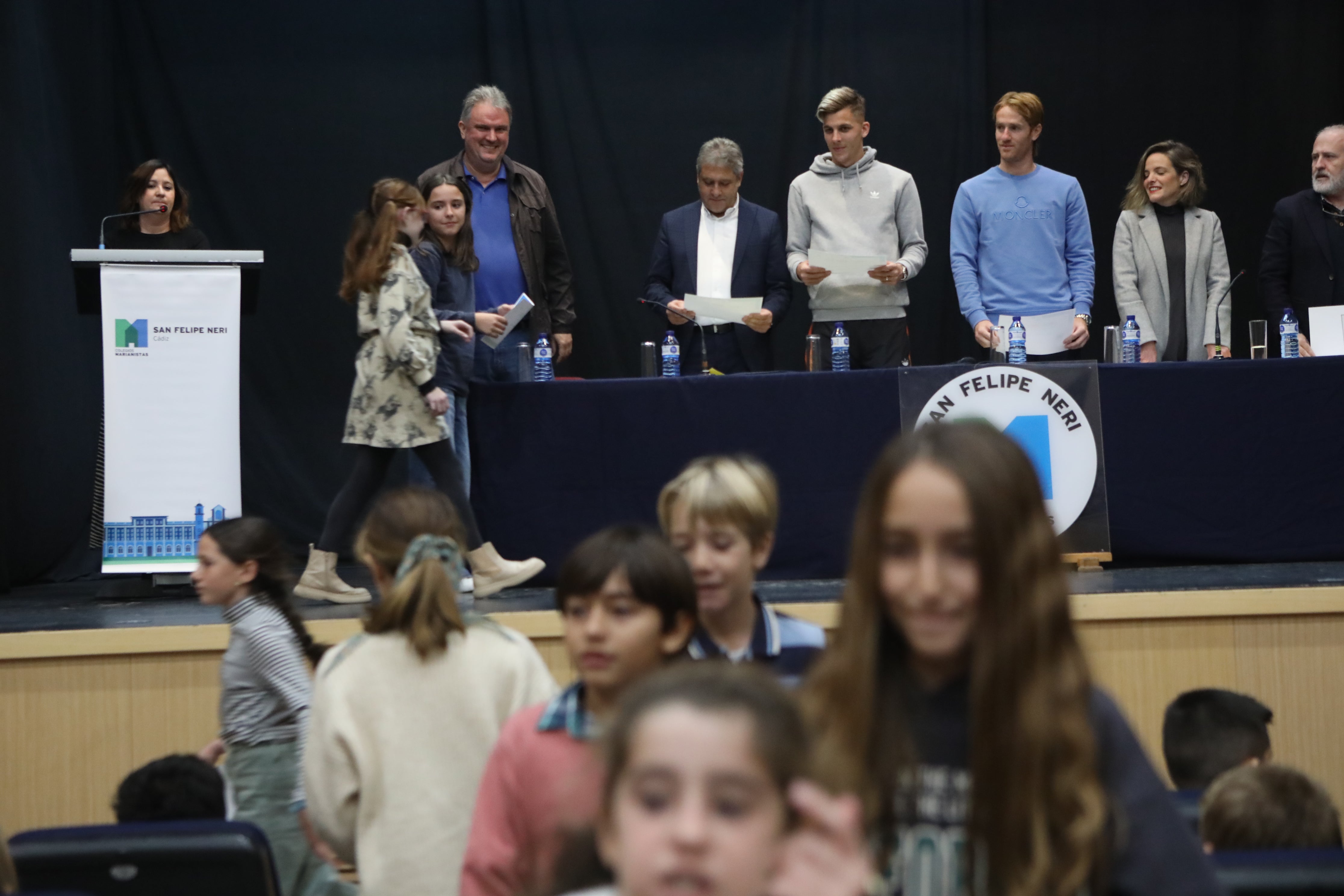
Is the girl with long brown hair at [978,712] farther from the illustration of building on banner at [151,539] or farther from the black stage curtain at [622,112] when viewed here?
the black stage curtain at [622,112]

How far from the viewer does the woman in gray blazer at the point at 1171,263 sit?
582 centimetres

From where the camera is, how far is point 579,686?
196 cm

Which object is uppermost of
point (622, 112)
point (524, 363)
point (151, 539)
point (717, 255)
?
point (622, 112)

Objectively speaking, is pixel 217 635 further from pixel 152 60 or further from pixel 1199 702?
pixel 152 60

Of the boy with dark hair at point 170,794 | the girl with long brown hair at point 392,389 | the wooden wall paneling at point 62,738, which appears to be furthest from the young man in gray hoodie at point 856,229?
the boy with dark hair at point 170,794

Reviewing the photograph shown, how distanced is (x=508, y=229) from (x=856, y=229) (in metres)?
1.45

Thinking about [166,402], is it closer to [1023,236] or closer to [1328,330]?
[1023,236]

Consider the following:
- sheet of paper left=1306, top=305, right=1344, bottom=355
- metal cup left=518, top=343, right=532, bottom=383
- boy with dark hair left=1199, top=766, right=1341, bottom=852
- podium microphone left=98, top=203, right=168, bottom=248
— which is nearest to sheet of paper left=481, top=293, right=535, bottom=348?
metal cup left=518, top=343, right=532, bottom=383

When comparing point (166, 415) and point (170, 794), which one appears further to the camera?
point (166, 415)

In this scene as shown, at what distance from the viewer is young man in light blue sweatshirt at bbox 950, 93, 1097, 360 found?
568 centimetres

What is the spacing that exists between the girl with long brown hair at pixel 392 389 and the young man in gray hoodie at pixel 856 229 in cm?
162

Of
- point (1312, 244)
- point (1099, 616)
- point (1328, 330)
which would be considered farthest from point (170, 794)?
point (1312, 244)

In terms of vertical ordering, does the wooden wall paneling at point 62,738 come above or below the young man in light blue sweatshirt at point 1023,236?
below

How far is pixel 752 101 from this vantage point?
7.59 meters
